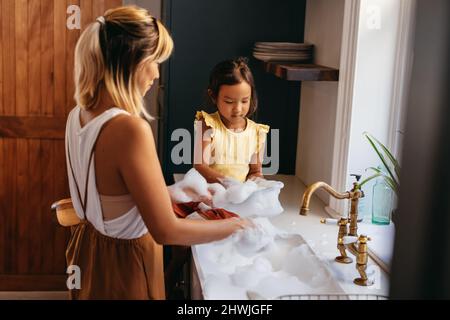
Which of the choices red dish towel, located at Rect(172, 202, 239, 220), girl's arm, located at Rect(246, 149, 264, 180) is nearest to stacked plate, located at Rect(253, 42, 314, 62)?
girl's arm, located at Rect(246, 149, 264, 180)

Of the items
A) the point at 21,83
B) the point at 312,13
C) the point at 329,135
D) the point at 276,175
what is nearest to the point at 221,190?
the point at 329,135

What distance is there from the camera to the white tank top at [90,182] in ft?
4.36

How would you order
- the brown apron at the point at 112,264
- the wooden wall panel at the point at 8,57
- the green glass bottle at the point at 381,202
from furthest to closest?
the wooden wall panel at the point at 8,57 < the green glass bottle at the point at 381,202 < the brown apron at the point at 112,264

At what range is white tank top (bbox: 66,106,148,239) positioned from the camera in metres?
1.33

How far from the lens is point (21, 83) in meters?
2.99

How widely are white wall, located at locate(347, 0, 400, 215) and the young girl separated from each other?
42 cm

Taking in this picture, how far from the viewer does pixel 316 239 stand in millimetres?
1984

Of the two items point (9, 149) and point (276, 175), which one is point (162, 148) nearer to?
point (276, 175)

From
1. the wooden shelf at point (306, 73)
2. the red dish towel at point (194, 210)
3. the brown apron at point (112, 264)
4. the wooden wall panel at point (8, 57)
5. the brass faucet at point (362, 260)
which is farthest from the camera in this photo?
the wooden wall panel at point (8, 57)

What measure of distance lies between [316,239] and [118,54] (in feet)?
3.18

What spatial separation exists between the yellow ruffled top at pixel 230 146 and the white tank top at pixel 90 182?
0.97 metres

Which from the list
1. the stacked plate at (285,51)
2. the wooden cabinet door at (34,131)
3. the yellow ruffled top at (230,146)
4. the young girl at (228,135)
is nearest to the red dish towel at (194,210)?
the young girl at (228,135)

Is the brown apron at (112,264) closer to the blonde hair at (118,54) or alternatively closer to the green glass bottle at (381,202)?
the blonde hair at (118,54)

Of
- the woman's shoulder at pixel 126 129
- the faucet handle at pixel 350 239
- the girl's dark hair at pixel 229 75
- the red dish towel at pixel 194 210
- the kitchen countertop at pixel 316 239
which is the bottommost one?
the kitchen countertop at pixel 316 239
